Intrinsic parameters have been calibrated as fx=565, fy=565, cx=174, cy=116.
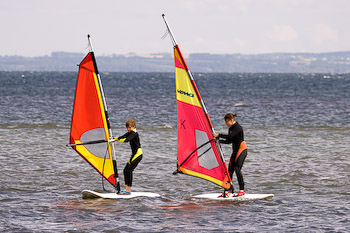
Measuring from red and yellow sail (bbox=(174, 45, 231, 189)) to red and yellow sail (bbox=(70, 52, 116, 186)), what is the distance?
1883 mm

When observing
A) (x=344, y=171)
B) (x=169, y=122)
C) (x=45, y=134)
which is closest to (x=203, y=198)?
(x=344, y=171)

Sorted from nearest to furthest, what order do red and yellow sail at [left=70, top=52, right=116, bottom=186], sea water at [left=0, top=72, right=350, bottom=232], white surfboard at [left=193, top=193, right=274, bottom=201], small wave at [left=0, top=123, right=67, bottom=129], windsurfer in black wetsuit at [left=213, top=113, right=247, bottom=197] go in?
sea water at [left=0, top=72, right=350, bottom=232], red and yellow sail at [left=70, top=52, right=116, bottom=186], windsurfer in black wetsuit at [left=213, top=113, right=247, bottom=197], white surfboard at [left=193, top=193, right=274, bottom=201], small wave at [left=0, top=123, right=67, bottom=129]

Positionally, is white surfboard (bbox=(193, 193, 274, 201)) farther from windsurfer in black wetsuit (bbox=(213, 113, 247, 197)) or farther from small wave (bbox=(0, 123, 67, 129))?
small wave (bbox=(0, 123, 67, 129))

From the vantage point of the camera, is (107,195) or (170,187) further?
(170,187)

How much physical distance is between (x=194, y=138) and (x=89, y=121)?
8.74ft

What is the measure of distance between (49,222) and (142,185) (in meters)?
5.14

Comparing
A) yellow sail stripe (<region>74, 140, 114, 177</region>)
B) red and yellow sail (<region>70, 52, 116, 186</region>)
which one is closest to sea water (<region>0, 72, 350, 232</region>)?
yellow sail stripe (<region>74, 140, 114, 177</region>)

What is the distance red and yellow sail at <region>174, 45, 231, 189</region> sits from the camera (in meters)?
13.9

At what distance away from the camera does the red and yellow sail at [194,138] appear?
13.9 metres

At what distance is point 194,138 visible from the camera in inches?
563

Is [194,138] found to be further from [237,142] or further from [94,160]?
[94,160]

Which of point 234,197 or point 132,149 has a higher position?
point 132,149

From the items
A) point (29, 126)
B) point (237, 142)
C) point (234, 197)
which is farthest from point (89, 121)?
point (29, 126)

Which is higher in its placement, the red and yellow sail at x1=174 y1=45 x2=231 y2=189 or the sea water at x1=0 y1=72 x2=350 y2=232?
the red and yellow sail at x1=174 y1=45 x2=231 y2=189
